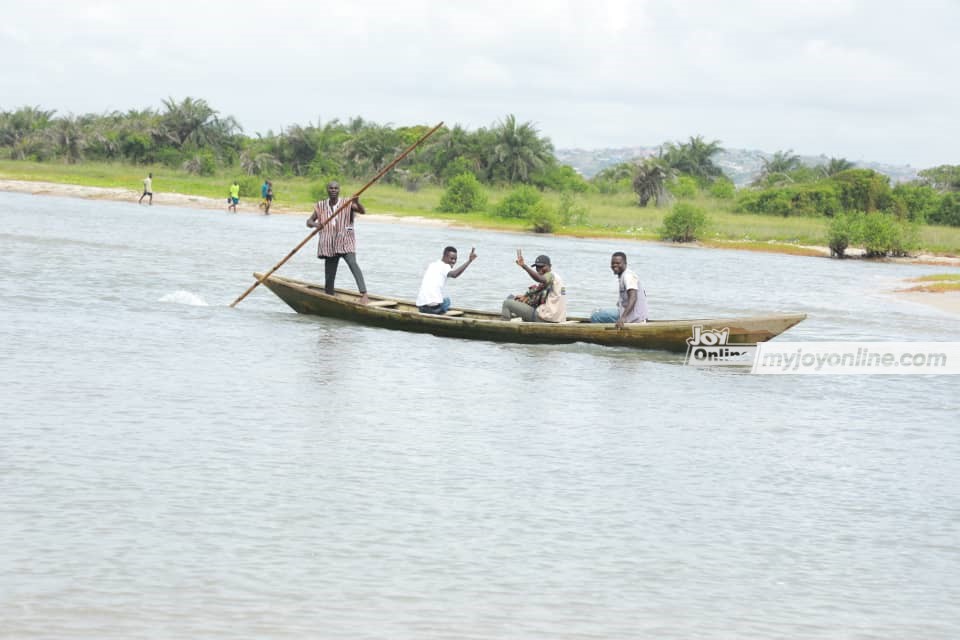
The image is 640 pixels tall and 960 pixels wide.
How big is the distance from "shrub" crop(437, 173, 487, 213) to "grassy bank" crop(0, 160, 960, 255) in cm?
56

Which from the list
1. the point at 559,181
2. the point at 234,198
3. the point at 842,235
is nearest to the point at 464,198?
the point at 234,198

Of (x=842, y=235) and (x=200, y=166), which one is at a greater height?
(x=200, y=166)

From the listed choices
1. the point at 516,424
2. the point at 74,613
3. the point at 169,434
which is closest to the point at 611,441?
the point at 516,424

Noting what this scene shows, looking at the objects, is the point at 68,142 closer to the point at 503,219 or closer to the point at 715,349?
the point at 503,219

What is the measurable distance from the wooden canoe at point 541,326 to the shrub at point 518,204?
33372 mm

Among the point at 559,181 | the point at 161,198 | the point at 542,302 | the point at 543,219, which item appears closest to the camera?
the point at 542,302

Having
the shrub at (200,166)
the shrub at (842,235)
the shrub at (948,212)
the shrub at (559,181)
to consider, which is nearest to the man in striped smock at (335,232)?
the shrub at (842,235)

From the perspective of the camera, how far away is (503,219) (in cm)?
4838

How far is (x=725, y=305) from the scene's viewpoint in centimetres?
2231

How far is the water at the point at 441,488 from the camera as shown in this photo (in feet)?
18.2

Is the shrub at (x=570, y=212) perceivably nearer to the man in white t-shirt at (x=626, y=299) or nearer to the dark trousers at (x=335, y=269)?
the dark trousers at (x=335, y=269)

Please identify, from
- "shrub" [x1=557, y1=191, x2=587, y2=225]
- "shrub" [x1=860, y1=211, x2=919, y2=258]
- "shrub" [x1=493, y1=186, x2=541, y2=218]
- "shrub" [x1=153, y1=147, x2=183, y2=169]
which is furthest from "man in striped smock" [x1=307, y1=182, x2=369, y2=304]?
"shrub" [x1=153, y1=147, x2=183, y2=169]

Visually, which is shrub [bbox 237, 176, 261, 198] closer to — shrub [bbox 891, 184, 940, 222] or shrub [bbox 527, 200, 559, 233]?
shrub [bbox 527, 200, 559, 233]

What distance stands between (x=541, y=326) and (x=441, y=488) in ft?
20.5
